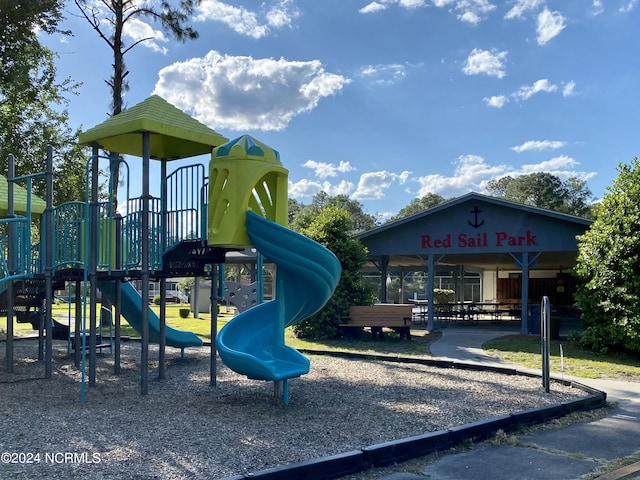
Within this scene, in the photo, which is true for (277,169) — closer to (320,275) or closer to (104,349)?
(320,275)

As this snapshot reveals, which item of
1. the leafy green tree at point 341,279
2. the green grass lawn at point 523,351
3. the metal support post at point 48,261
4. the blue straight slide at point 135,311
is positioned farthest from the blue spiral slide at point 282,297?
the leafy green tree at point 341,279

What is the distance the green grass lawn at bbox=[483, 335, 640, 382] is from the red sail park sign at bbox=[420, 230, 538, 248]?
3.14 metres

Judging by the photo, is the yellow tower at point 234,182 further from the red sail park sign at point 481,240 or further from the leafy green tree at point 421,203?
the leafy green tree at point 421,203

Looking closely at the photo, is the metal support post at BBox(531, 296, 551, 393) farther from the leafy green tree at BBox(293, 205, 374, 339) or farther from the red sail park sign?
the red sail park sign

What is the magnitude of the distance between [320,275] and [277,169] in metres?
1.73

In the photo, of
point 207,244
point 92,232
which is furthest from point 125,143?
point 207,244

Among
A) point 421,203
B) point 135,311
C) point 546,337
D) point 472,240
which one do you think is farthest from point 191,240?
point 421,203

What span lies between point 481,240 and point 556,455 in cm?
1299

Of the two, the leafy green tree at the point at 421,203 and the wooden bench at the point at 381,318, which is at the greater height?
the leafy green tree at the point at 421,203

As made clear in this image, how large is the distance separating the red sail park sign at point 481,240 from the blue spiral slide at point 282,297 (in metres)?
11.2

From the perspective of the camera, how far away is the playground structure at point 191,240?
25.5ft

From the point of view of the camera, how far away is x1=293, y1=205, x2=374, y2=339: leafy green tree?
54.9ft

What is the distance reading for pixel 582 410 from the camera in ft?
26.1

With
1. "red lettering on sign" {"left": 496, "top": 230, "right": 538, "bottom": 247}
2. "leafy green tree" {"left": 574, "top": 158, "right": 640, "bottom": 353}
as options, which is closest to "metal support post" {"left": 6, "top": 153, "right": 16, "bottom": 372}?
"leafy green tree" {"left": 574, "top": 158, "right": 640, "bottom": 353}
